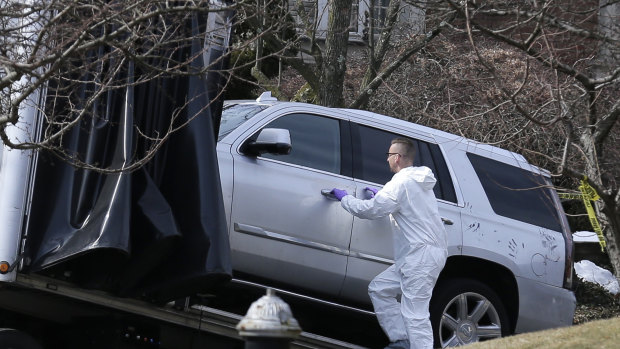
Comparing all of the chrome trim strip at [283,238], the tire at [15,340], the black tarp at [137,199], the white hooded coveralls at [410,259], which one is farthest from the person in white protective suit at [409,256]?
the tire at [15,340]

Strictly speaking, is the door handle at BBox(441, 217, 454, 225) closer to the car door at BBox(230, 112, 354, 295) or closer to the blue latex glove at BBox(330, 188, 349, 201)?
the car door at BBox(230, 112, 354, 295)

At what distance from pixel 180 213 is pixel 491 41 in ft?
29.9

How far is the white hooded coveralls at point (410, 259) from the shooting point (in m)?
7.26

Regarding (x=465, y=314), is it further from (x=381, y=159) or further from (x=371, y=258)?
(x=381, y=159)

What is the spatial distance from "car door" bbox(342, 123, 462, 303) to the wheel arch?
0.27 meters

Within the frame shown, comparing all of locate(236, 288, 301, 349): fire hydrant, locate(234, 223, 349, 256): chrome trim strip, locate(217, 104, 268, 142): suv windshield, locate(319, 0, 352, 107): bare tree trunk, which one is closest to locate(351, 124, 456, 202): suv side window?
locate(234, 223, 349, 256): chrome trim strip

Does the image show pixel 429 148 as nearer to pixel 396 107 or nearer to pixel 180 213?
pixel 180 213

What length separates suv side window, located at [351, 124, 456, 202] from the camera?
25.5 feet

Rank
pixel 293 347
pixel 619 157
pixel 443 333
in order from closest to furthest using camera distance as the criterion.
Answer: pixel 293 347 → pixel 443 333 → pixel 619 157

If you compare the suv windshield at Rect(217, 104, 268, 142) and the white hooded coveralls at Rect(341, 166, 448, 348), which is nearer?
the white hooded coveralls at Rect(341, 166, 448, 348)

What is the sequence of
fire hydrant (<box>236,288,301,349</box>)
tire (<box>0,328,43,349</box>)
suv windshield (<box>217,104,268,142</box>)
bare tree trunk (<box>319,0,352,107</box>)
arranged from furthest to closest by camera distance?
bare tree trunk (<box>319,0,352,107</box>)
suv windshield (<box>217,104,268,142</box>)
tire (<box>0,328,43,349</box>)
fire hydrant (<box>236,288,301,349</box>)

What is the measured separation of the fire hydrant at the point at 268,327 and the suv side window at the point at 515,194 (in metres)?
4.53

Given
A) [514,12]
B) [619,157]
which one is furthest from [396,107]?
[514,12]

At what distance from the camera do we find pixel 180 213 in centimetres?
612
